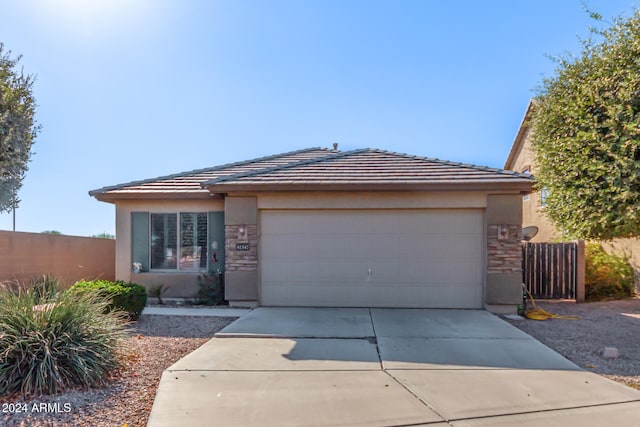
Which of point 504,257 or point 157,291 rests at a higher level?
point 504,257

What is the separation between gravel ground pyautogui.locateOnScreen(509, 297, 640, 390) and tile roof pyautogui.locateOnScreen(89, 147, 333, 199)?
25.4 feet

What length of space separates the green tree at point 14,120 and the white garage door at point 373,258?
18.5 feet

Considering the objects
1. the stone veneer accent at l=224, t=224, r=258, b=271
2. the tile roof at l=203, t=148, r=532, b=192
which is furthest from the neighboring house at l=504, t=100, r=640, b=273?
the stone veneer accent at l=224, t=224, r=258, b=271

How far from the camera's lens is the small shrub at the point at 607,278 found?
10023 mm

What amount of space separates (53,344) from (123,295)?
2.96 metres

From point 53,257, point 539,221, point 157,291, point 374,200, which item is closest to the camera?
point 374,200

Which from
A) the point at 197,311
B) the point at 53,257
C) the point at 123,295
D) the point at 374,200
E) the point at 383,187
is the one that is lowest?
the point at 197,311

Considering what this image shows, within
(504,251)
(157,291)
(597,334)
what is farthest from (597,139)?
(157,291)

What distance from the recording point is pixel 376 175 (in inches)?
341

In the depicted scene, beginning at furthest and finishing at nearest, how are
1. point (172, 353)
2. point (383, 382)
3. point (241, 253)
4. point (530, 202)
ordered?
point (530, 202) < point (241, 253) < point (172, 353) < point (383, 382)

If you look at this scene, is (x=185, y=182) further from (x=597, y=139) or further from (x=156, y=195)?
(x=597, y=139)

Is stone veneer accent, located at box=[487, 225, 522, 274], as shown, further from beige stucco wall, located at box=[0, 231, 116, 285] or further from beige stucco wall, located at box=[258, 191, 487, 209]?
beige stucco wall, located at box=[0, 231, 116, 285]

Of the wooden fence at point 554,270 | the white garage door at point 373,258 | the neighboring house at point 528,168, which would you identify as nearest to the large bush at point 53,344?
the white garage door at point 373,258

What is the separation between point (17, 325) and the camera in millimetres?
4195
